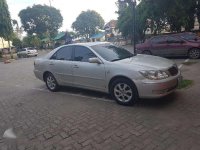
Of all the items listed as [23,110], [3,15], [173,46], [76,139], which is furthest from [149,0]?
[3,15]

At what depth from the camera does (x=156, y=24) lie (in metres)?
25.1

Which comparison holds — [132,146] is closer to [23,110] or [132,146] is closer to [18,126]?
[18,126]

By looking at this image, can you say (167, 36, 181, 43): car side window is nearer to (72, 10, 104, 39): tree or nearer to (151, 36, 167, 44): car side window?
(151, 36, 167, 44): car side window

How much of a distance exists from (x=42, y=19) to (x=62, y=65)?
62171mm

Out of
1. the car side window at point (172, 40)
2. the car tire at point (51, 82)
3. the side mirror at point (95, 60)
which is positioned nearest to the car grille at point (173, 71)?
the side mirror at point (95, 60)

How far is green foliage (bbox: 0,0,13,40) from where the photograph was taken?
120 ft

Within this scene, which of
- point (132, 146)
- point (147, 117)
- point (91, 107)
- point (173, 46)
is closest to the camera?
point (132, 146)

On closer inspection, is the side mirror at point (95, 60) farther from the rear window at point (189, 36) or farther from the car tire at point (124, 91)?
the rear window at point (189, 36)

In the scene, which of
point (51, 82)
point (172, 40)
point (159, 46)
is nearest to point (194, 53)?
point (172, 40)

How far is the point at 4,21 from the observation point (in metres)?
36.6

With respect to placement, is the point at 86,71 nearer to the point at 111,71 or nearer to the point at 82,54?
the point at 82,54

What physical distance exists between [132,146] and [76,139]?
3.40ft

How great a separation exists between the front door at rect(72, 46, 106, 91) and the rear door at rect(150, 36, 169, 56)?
792 cm

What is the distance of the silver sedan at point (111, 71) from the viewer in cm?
557
